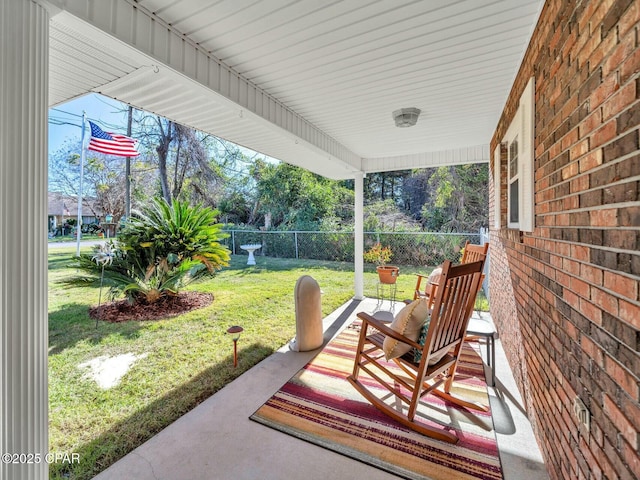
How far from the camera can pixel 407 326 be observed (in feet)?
7.43

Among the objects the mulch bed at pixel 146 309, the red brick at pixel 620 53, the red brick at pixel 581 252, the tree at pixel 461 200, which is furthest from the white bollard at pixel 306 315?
the tree at pixel 461 200

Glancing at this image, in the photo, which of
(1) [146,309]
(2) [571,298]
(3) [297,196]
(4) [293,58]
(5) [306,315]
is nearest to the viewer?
(2) [571,298]

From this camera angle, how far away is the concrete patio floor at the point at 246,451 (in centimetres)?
180

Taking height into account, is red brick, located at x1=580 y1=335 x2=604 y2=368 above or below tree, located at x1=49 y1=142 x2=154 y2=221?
below

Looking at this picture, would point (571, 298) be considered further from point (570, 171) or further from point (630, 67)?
point (630, 67)

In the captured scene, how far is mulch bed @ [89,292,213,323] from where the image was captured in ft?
15.7

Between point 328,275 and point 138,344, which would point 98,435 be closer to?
point 138,344

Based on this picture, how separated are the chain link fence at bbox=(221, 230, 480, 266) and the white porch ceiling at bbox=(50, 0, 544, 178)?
5.88m

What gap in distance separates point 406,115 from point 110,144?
686cm

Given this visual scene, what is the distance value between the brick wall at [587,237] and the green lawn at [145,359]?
2552 millimetres

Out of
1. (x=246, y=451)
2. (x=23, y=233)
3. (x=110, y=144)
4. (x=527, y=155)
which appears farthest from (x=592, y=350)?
(x=110, y=144)

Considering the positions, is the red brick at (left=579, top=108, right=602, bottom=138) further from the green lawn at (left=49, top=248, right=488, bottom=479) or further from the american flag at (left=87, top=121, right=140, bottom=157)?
the american flag at (left=87, top=121, right=140, bottom=157)

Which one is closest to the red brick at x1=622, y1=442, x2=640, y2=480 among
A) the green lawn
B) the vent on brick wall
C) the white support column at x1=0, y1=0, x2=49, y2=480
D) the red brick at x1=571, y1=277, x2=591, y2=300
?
the vent on brick wall

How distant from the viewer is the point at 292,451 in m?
1.96
